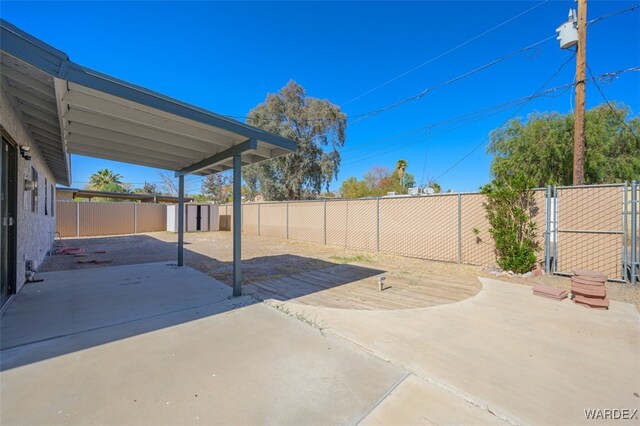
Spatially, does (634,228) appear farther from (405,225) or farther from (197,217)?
(197,217)

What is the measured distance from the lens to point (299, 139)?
1839 centimetres

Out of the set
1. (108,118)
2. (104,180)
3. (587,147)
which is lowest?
(108,118)

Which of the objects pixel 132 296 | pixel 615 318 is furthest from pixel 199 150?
pixel 615 318

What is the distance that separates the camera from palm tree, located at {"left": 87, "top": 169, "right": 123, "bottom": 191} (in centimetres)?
3171

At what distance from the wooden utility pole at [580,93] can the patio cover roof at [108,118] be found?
694 centimetres

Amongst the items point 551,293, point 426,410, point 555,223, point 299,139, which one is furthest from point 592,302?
point 299,139

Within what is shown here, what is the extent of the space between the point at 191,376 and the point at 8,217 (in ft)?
13.3

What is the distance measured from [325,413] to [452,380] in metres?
1.09

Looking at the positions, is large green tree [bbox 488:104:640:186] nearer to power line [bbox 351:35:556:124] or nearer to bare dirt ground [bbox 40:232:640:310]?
power line [bbox 351:35:556:124]

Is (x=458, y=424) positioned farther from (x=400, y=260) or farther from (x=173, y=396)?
(x=400, y=260)

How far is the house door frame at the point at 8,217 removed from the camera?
3.70 m

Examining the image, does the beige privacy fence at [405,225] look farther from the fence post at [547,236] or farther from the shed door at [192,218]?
the shed door at [192,218]

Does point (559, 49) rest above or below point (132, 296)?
above

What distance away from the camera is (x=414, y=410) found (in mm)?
1848
